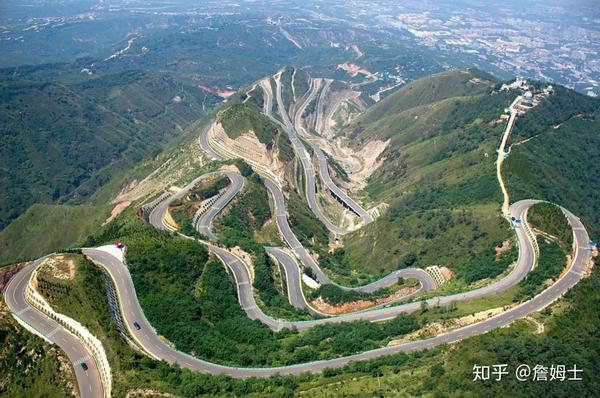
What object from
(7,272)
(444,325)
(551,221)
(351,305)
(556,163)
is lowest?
(351,305)

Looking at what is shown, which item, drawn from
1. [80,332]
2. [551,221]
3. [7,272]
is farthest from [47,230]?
[551,221]

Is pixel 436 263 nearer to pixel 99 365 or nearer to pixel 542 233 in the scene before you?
pixel 542 233

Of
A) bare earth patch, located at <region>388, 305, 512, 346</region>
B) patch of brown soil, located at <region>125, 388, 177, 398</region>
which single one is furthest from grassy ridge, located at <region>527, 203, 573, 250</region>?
patch of brown soil, located at <region>125, 388, 177, 398</region>

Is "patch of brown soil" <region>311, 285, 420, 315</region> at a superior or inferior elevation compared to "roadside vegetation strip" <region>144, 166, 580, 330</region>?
inferior

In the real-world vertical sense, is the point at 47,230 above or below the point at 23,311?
below

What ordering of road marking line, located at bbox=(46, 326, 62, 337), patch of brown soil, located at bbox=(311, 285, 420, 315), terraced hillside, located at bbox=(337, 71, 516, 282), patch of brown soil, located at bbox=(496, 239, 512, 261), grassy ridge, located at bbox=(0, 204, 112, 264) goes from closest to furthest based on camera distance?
road marking line, located at bbox=(46, 326, 62, 337) < patch of brown soil, located at bbox=(311, 285, 420, 315) < patch of brown soil, located at bbox=(496, 239, 512, 261) < terraced hillside, located at bbox=(337, 71, 516, 282) < grassy ridge, located at bbox=(0, 204, 112, 264)

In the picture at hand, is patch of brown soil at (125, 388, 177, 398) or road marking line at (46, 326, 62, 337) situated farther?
road marking line at (46, 326, 62, 337)

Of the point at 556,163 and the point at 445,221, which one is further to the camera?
the point at 556,163

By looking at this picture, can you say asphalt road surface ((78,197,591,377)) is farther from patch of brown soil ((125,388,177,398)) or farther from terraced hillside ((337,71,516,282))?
patch of brown soil ((125,388,177,398))

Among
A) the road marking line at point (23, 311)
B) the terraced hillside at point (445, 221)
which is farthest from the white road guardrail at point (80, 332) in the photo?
the terraced hillside at point (445, 221)

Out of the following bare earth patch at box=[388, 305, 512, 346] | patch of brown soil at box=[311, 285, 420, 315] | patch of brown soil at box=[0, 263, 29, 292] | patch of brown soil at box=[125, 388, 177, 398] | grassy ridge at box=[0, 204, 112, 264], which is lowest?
grassy ridge at box=[0, 204, 112, 264]

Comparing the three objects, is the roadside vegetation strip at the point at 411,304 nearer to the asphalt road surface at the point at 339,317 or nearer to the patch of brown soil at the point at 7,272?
the asphalt road surface at the point at 339,317

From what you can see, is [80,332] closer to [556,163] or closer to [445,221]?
[445,221]
